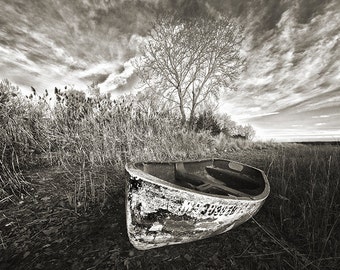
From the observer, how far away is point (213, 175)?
11.9ft

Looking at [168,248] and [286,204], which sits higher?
[286,204]

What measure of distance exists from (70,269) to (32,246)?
69 cm

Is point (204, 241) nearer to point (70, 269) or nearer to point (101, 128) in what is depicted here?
point (70, 269)

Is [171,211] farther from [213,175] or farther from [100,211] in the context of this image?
[213,175]

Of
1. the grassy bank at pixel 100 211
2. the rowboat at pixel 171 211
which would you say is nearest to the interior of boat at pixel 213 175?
the grassy bank at pixel 100 211

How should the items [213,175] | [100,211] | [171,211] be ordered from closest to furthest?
[171,211] → [100,211] → [213,175]

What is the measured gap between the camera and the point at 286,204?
2.72 metres

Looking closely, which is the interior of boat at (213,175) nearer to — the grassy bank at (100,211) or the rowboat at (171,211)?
the grassy bank at (100,211)

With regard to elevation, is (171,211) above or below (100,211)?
above

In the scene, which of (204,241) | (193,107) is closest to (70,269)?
(204,241)

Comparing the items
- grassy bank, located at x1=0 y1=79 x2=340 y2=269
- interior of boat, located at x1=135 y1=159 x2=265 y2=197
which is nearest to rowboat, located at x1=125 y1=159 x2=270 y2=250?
grassy bank, located at x1=0 y1=79 x2=340 y2=269

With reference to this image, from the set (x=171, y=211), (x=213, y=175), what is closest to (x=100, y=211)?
(x=171, y=211)

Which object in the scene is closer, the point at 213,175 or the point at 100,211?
the point at 100,211

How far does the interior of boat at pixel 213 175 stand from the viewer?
102 inches
